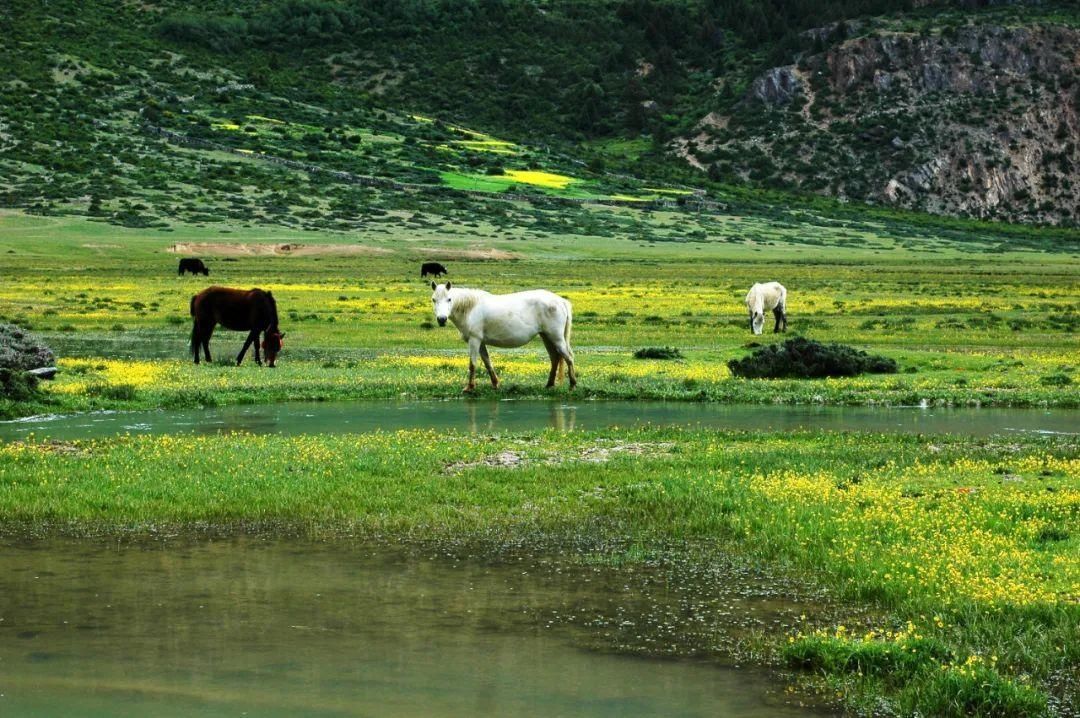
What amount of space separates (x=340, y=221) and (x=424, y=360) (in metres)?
82.2

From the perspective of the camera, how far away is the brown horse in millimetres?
32750

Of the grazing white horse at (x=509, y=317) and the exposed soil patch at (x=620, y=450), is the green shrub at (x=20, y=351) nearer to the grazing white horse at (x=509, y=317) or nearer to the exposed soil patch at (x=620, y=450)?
the grazing white horse at (x=509, y=317)

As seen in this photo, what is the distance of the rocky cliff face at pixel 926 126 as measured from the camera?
180750 mm

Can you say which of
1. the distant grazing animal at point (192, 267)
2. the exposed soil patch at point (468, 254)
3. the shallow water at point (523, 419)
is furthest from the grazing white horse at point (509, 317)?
the exposed soil patch at point (468, 254)

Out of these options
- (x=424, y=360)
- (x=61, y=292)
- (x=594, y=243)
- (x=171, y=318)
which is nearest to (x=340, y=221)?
(x=594, y=243)

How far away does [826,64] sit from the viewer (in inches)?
7859

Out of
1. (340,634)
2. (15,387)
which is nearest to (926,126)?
(15,387)

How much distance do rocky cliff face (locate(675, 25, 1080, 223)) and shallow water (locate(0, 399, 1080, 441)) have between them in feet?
517

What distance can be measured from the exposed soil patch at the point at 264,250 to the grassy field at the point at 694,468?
31.5 m

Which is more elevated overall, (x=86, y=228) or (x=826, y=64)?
(x=826, y=64)

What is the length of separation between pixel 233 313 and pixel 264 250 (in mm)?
63341

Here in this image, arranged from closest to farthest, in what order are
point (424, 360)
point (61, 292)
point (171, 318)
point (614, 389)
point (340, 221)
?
point (614, 389) < point (424, 360) < point (171, 318) < point (61, 292) < point (340, 221)

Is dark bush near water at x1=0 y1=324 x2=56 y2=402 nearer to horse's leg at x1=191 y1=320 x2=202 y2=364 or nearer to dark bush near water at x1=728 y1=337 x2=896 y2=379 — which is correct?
horse's leg at x1=191 y1=320 x2=202 y2=364

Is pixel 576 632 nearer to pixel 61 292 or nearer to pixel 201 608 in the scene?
pixel 201 608
